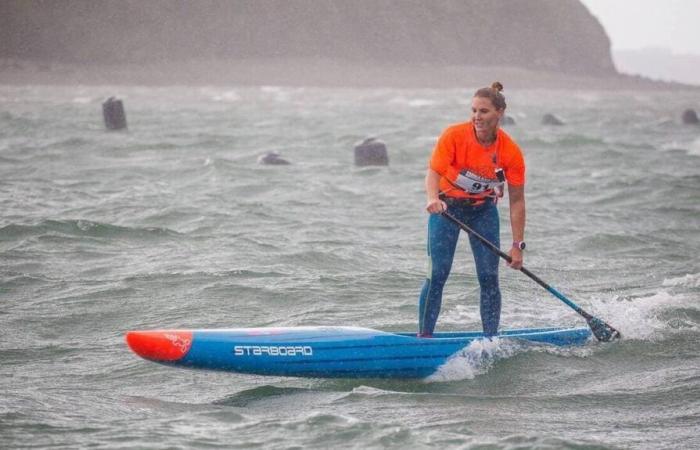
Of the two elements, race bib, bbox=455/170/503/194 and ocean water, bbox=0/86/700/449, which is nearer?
ocean water, bbox=0/86/700/449

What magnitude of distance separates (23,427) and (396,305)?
473 cm

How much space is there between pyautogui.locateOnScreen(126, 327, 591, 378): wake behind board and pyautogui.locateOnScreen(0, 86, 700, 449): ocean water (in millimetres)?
124

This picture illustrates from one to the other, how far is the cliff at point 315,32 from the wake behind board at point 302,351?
90.7m

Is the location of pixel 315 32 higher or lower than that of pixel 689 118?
higher

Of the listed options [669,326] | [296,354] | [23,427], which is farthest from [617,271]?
[23,427]

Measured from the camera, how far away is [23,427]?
6.32m

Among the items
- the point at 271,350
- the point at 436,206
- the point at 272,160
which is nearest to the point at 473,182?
the point at 436,206

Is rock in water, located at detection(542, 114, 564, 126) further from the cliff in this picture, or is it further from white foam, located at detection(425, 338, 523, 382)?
the cliff

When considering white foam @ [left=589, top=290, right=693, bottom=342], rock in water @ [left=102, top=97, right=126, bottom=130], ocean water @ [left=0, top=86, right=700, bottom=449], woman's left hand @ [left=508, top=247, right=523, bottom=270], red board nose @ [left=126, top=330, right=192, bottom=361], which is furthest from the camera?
rock in water @ [left=102, top=97, right=126, bottom=130]

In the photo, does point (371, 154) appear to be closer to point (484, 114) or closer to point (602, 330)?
point (602, 330)

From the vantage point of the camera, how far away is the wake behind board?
7.36 meters

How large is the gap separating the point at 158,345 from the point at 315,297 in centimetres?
348

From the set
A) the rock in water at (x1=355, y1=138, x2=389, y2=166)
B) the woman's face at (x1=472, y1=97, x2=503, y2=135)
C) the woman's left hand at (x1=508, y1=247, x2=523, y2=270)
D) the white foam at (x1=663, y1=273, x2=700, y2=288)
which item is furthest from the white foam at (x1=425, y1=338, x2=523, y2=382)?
the rock in water at (x1=355, y1=138, x2=389, y2=166)

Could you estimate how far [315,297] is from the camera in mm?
10641
